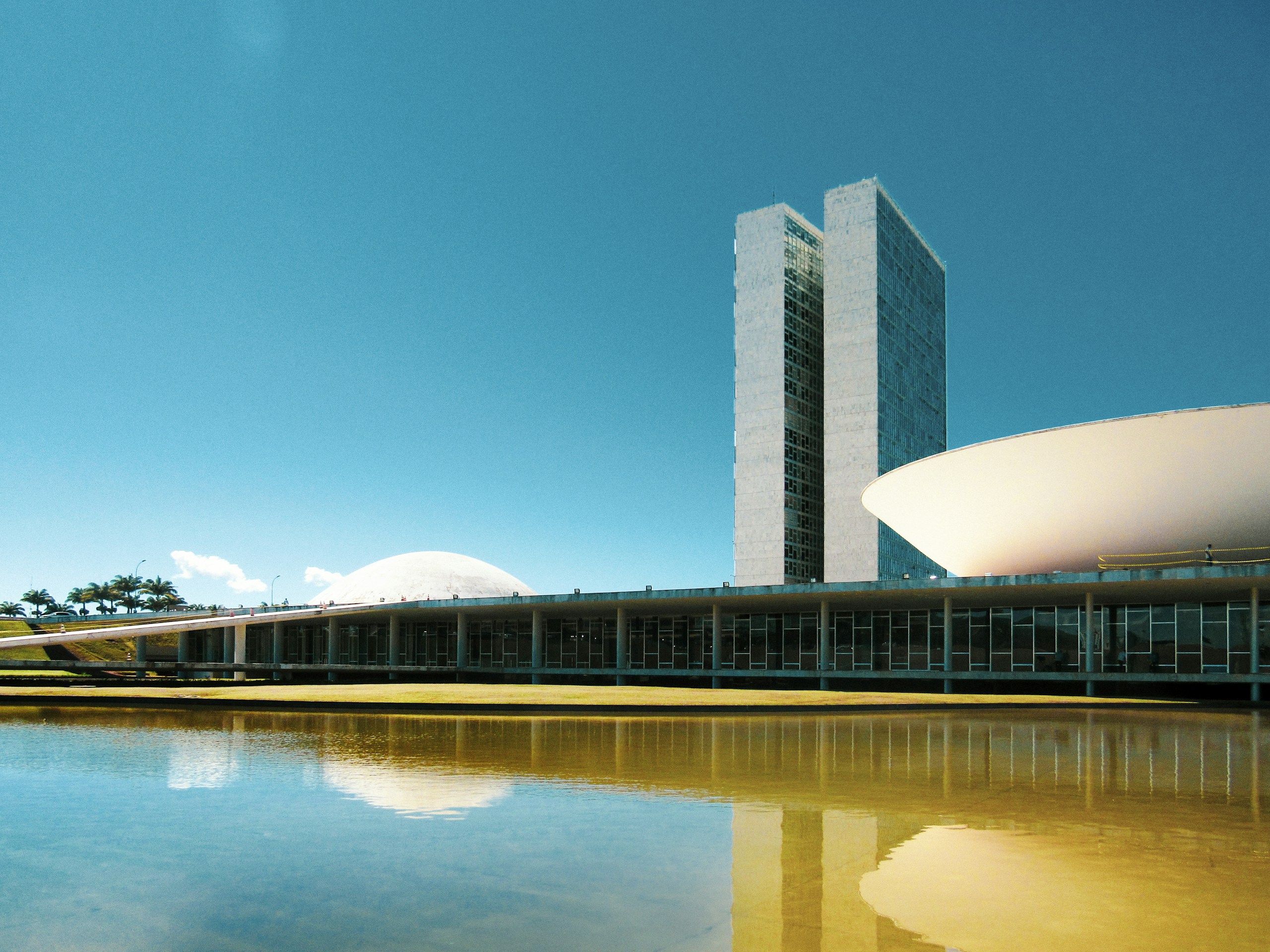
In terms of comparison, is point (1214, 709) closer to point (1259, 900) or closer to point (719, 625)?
point (719, 625)

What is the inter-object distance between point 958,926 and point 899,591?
29507 mm

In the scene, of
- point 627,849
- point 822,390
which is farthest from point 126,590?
point 627,849

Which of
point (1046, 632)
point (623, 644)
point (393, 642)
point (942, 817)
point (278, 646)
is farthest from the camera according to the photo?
point (278, 646)

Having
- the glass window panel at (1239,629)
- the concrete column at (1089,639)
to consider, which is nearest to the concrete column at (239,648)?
the concrete column at (1089,639)

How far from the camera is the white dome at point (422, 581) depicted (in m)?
93.2

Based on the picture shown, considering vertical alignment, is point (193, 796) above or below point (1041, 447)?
below

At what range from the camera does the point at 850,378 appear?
10206 centimetres

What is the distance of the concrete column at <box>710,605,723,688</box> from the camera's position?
40469mm

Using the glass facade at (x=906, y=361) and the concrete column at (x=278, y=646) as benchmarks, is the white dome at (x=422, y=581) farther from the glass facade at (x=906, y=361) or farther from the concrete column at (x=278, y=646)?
the glass facade at (x=906, y=361)

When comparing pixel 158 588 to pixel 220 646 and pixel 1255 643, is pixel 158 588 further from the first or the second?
pixel 1255 643

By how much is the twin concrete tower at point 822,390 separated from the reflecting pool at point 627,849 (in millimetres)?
87809

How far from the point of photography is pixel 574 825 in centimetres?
782

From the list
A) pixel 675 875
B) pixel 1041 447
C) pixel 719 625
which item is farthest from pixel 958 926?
pixel 719 625

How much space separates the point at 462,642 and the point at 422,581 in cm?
4762
